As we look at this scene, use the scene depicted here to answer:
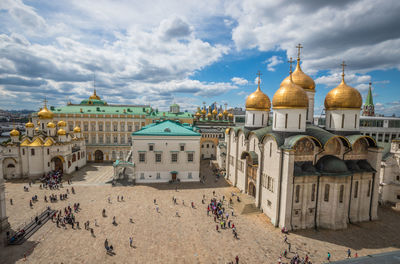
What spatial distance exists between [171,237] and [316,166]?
51.2ft

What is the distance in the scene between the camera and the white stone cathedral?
64.5ft

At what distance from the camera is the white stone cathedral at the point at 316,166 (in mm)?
19672

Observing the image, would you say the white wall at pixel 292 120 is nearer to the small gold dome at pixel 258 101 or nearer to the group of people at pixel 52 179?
the small gold dome at pixel 258 101

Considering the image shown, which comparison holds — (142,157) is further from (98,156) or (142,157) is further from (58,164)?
(98,156)

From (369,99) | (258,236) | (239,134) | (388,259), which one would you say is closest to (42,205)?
(258,236)

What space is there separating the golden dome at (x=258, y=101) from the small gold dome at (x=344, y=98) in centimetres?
841

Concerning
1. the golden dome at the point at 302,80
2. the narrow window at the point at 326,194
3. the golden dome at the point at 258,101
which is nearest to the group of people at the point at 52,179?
the golden dome at the point at 258,101

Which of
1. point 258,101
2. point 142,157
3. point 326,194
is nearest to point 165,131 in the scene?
point 142,157

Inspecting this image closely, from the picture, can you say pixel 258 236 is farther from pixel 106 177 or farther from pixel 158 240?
pixel 106 177

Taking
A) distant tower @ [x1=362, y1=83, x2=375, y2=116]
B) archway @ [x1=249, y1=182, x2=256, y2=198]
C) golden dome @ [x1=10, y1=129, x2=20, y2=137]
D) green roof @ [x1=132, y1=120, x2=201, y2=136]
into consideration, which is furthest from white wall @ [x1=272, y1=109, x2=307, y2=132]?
distant tower @ [x1=362, y1=83, x2=375, y2=116]

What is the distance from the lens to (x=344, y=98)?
22.6 m

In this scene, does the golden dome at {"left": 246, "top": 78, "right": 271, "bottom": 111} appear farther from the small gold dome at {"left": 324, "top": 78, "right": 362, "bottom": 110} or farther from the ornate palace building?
the ornate palace building

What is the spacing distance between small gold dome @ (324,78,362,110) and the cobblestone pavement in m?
12.4

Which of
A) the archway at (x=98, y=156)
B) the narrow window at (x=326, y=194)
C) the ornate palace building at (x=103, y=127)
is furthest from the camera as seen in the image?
the archway at (x=98, y=156)
